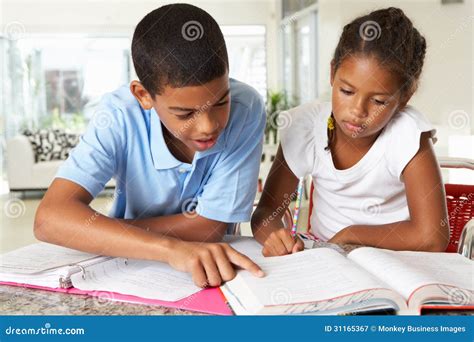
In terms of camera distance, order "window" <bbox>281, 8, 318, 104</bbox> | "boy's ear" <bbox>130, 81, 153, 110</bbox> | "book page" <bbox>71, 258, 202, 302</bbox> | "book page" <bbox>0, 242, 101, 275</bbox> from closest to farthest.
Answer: "book page" <bbox>71, 258, 202, 302</bbox>, "book page" <bbox>0, 242, 101, 275</bbox>, "boy's ear" <bbox>130, 81, 153, 110</bbox>, "window" <bbox>281, 8, 318, 104</bbox>

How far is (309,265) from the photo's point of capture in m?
0.84

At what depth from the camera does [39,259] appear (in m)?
0.98

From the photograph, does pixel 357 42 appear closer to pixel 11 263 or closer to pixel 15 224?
pixel 11 263

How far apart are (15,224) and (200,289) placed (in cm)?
440

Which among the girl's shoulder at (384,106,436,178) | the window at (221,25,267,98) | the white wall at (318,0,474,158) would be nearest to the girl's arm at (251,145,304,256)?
the girl's shoulder at (384,106,436,178)

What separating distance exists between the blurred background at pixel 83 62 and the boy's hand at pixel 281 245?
464cm

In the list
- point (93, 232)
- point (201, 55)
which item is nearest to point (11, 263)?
point (93, 232)

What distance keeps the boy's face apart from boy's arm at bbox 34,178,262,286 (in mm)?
187

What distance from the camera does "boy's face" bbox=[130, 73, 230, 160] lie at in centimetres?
98

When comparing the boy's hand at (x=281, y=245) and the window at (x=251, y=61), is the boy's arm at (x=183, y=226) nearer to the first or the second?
the boy's hand at (x=281, y=245)

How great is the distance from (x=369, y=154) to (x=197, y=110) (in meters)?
0.52

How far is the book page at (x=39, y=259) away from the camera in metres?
0.91

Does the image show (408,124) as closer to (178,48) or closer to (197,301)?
(178,48)

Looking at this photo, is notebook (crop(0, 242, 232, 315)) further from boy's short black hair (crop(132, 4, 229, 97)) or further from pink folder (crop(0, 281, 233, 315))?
boy's short black hair (crop(132, 4, 229, 97))
